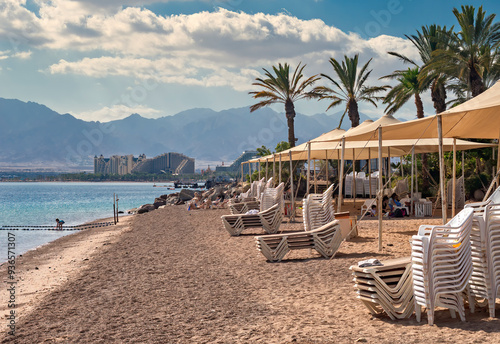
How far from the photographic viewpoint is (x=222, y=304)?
243 inches

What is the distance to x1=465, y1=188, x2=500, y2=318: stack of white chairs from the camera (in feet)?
15.8

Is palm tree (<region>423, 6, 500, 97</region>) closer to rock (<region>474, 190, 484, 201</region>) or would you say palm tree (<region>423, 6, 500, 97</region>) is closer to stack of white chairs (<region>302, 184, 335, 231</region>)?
rock (<region>474, 190, 484, 201</region>)

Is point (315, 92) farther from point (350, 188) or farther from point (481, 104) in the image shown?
point (481, 104)

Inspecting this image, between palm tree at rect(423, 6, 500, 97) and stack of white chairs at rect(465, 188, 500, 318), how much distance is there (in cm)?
1848

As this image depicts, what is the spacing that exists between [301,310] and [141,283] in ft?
9.73

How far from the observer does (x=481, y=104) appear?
812 centimetres

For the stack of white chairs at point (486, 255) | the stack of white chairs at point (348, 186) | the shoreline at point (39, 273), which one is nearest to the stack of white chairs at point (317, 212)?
the shoreline at point (39, 273)

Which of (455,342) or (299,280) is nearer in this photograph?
(455,342)

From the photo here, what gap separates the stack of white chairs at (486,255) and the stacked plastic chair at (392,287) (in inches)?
23.9

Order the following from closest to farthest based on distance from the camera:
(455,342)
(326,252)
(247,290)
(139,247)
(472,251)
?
(455,342) < (472,251) < (247,290) < (326,252) < (139,247)

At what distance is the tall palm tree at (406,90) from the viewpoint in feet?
93.4

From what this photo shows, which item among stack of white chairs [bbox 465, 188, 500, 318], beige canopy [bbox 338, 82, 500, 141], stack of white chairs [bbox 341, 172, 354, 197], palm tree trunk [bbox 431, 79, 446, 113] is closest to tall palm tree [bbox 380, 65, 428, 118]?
palm tree trunk [bbox 431, 79, 446, 113]

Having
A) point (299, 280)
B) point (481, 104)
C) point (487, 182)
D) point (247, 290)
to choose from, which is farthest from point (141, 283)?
point (487, 182)

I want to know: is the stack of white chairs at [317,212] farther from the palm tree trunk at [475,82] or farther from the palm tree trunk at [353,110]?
the palm tree trunk at [353,110]
